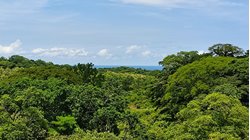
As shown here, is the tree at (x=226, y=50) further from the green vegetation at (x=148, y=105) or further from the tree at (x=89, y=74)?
the tree at (x=89, y=74)

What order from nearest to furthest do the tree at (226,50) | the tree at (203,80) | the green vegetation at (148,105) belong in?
1. the green vegetation at (148,105)
2. the tree at (203,80)
3. the tree at (226,50)

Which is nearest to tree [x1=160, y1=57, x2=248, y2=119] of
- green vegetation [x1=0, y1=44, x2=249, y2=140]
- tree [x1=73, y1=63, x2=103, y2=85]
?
green vegetation [x1=0, y1=44, x2=249, y2=140]

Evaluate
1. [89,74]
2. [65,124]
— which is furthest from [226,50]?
[65,124]

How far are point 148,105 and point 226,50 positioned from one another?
9627 millimetres

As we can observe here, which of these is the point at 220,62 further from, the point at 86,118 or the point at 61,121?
the point at 61,121

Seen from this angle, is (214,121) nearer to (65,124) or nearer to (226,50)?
(65,124)

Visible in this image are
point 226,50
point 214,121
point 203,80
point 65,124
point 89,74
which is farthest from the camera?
point 89,74

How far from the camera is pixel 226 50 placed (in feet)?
126

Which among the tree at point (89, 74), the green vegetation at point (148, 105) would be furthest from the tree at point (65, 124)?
the tree at point (89, 74)

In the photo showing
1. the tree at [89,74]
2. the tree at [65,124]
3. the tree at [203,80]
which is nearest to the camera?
the tree at [65,124]

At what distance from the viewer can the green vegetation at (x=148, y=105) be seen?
1953 centimetres

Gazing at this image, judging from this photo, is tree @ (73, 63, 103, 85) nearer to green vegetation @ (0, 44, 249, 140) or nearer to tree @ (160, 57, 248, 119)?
green vegetation @ (0, 44, 249, 140)

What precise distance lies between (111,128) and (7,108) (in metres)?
6.81

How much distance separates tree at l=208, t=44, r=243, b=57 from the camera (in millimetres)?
38125
